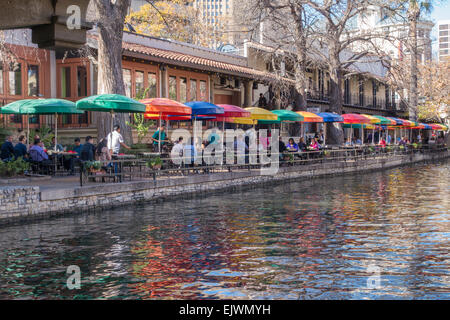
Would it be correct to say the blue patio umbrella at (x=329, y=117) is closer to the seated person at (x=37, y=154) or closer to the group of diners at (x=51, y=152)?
the group of diners at (x=51, y=152)

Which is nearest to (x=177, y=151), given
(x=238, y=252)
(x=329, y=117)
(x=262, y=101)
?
(x=238, y=252)

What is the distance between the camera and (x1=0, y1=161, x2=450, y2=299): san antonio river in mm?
6680

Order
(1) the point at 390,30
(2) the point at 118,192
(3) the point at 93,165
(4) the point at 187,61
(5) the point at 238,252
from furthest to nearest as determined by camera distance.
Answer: (1) the point at 390,30, (4) the point at 187,61, (3) the point at 93,165, (2) the point at 118,192, (5) the point at 238,252

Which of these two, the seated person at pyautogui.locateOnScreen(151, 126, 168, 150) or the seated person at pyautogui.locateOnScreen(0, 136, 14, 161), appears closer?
the seated person at pyautogui.locateOnScreen(0, 136, 14, 161)

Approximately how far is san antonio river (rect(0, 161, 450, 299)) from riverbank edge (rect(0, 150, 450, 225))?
46 centimetres

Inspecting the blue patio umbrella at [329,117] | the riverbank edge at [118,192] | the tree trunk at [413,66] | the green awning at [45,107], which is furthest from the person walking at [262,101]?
the green awning at [45,107]

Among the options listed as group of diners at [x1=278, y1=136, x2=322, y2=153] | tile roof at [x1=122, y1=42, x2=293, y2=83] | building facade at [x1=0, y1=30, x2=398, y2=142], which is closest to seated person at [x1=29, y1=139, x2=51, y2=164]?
building facade at [x1=0, y1=30, x2=398, y2=142]

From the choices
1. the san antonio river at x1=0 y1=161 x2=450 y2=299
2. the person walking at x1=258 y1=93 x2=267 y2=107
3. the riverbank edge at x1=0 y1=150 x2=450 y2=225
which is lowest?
the san antonio river at x1=0 y1=161 x2=450 y2=299

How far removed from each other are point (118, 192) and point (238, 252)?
6.41 metres

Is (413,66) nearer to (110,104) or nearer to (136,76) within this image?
(136,76)

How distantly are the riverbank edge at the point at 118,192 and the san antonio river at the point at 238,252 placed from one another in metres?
0.46

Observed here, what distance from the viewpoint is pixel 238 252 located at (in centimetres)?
870

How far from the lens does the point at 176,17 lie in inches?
1699

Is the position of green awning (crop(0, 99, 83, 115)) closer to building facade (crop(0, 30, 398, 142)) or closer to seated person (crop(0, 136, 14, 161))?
seated person (crop(0, 136, 14, 161))
